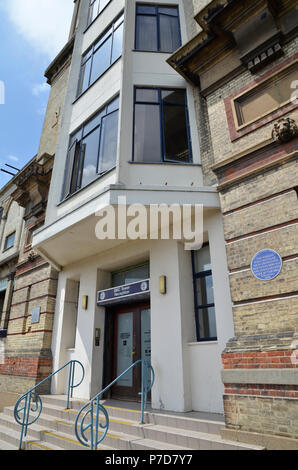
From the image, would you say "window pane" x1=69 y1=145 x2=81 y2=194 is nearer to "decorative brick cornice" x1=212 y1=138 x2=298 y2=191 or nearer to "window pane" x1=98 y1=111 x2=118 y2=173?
"window pane" x1=98 y1=111 x2=118 y2=173

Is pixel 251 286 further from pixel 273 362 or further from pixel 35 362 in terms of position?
pixel 35 362

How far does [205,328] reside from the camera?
6.44m

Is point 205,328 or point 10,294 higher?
point 10,294

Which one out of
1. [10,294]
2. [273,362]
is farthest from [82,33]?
[273,362]

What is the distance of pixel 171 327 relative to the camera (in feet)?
21.2

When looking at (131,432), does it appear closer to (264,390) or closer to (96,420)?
(96,420)

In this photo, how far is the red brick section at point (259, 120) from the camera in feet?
18.2

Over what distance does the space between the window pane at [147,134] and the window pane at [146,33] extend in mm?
2299

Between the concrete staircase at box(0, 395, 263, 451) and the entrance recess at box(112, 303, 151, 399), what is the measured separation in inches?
26.8

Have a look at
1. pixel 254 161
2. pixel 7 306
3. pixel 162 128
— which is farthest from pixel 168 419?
pixel 7 306

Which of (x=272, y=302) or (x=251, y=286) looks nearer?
A: (x=272, y=302)

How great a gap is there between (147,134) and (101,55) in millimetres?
4050
